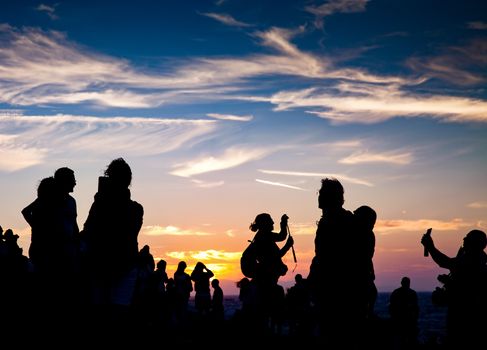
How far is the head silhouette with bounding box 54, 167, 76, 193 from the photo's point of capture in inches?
262

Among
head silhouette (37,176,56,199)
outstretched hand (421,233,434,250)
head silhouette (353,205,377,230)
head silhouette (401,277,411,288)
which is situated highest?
head silhouette (37,176,56,199)

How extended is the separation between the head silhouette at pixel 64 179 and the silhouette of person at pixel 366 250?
11.3 feet

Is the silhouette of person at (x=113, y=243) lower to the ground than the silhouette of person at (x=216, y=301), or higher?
higher

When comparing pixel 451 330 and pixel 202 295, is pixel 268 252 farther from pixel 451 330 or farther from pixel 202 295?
pixel 202 295

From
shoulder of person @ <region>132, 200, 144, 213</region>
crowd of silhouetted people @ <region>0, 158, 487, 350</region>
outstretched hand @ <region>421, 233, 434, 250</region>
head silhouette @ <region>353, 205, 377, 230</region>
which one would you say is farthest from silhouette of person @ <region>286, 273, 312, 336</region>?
shoulder of person @ <region>132, 200, 144, 213</region>

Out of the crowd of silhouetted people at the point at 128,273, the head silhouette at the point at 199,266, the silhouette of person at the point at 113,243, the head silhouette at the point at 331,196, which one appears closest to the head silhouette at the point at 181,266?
the head silhouette at the point at 199,266

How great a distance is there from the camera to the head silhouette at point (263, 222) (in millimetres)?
8680

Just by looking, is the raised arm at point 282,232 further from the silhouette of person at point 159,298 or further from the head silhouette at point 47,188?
the silhouette of person at point 159,298

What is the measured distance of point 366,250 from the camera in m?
5.67

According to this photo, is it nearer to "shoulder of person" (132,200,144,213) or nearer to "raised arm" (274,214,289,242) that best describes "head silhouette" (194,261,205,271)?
"raised arm" (274,214,289,242)

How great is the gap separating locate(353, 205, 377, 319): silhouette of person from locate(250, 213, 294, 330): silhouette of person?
2730 millimetres

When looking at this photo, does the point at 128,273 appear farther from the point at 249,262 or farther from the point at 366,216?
the point at 249,262

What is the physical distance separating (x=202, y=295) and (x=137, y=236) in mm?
12898

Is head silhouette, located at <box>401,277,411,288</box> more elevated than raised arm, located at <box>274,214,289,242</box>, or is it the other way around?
raised arm, located at <box>274,214,289,242</box>
